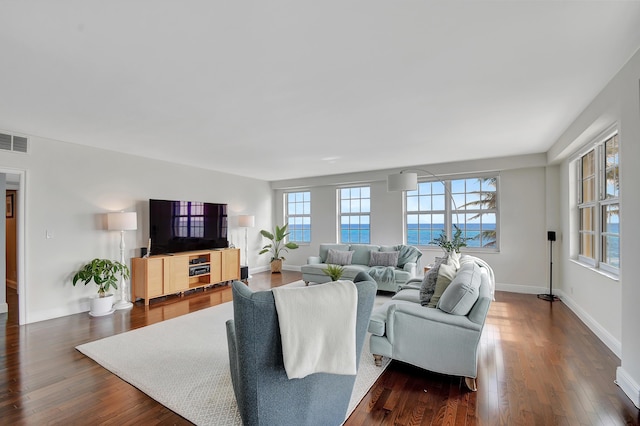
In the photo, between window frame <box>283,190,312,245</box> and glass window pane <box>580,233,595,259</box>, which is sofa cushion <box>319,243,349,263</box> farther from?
glass window pane <box>580,233,595,259</box>

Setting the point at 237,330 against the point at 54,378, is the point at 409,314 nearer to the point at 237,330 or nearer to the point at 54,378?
the point at 237,330

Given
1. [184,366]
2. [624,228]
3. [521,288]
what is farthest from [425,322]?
[521,288]

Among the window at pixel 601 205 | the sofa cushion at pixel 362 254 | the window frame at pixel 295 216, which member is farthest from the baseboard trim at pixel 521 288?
the window frame at pixel 295 216

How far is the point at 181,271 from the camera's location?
5219mm

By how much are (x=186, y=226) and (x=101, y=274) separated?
1537mm

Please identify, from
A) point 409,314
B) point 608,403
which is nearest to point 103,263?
point 409,314

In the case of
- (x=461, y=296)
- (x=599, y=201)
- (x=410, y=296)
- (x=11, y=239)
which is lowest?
(x=410, y=296)

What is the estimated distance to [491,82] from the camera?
7.99 feet

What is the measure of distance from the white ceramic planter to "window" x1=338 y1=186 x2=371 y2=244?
481 centimetres

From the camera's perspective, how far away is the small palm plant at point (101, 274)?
4137 millimetres

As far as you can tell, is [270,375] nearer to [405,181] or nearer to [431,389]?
[431,389]

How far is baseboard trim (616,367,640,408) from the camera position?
2.08 meters

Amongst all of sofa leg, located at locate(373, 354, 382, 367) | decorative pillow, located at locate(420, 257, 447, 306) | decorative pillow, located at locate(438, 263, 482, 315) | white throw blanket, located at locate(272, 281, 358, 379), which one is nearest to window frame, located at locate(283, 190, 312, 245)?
decorative pillow, located at locate(420, 257, 447, 306)

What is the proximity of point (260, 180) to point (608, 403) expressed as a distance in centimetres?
701
